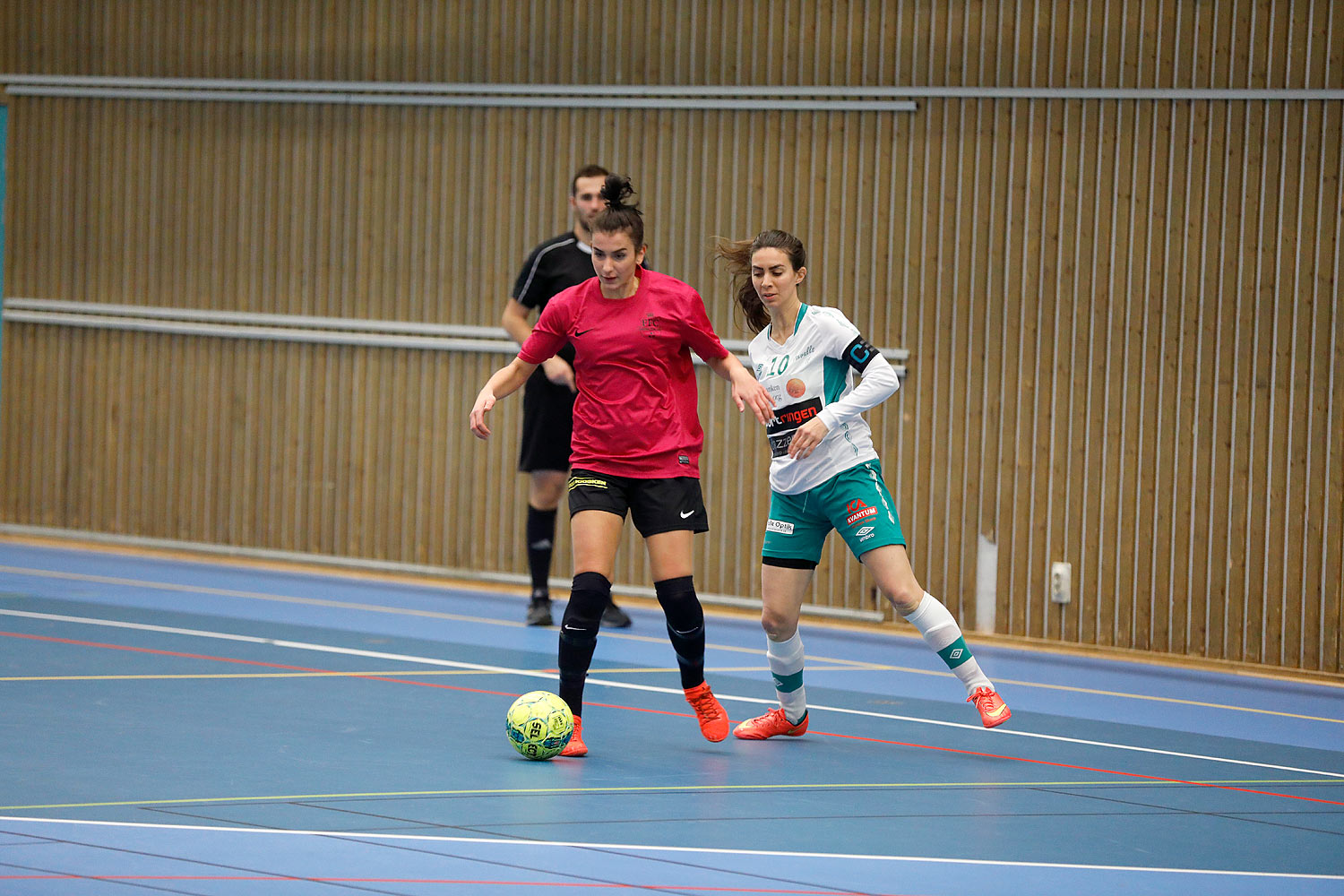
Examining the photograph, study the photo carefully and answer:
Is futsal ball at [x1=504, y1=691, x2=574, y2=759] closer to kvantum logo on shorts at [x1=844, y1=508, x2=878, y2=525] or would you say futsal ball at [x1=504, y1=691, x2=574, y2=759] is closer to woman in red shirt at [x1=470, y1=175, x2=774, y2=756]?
woman in red shirt at [x1=470, y1=175, x2=774, y2=756]

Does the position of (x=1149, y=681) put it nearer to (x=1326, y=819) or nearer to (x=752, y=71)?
(x=1326, y=819)

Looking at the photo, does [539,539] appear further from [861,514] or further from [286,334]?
[861,514]

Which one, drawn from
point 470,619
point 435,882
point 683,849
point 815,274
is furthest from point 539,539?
point 435,882

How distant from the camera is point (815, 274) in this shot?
10391mm

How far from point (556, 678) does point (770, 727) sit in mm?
1478

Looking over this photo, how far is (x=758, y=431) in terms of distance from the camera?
10.5 metres

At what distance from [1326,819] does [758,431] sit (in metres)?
5.42

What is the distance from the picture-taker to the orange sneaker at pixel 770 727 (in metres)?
6.59

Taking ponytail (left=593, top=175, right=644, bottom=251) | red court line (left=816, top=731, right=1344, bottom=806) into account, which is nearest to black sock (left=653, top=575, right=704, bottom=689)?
red court line (left=816, top=731, right=1344, bottom=806)

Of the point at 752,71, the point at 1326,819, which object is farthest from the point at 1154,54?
the point at 1326,819

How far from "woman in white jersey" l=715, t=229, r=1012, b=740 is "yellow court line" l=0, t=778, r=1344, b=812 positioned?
0.44 m

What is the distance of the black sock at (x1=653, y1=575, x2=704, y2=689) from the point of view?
245 inches

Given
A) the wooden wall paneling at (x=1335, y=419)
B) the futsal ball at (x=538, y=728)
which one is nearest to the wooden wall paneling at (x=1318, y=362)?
the wooden wall paneling at (x=1335, y=419)

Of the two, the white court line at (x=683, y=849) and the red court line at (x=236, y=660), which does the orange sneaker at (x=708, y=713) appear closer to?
the red court line at (x=236, y=660)
